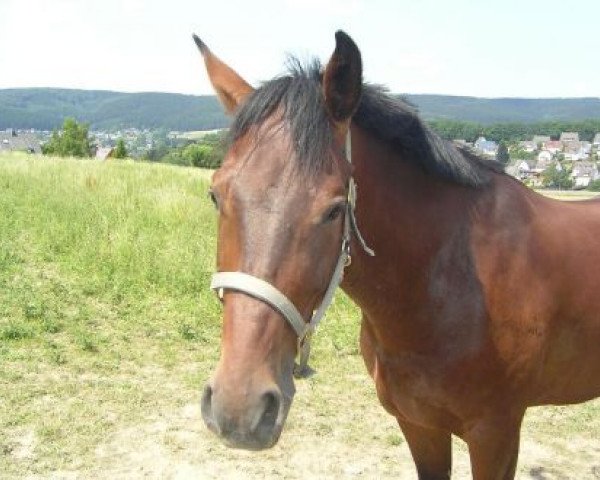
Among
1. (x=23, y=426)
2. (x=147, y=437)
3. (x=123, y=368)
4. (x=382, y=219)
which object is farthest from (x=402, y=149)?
(x=123, y=368)

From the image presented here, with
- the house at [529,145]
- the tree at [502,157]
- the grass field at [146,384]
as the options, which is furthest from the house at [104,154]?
the house at [529,145]

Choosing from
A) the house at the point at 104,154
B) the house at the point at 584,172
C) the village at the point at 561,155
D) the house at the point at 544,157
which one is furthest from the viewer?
the house at the point at 544,157

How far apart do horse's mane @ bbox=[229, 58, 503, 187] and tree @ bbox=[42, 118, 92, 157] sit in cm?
3677

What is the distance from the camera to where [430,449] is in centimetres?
276

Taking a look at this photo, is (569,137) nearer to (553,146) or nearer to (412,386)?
(553,146)

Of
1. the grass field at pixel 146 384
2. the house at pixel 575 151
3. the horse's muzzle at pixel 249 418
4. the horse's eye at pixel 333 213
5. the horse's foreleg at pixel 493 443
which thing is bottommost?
the grass field at pixel 146 384

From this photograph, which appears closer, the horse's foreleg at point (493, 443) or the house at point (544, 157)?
the horse's foreleg at point (493, 443)

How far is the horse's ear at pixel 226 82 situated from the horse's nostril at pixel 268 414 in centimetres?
100

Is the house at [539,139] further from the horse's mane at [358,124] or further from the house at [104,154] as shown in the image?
the horse's mane at [358,124]

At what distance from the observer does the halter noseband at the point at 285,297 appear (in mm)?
1485

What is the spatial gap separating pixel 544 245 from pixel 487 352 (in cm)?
54

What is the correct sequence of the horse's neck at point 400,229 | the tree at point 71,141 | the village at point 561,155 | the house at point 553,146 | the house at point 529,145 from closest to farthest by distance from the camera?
1. the horse's neck at point 400,229
2. the tree at point 71,141
3. the village at point 561,155
4. the house at point 529,145
5. the house at point 553,146

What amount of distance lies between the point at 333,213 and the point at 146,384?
12.1 feet

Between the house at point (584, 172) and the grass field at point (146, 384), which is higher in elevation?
the house at point (584, 172)
